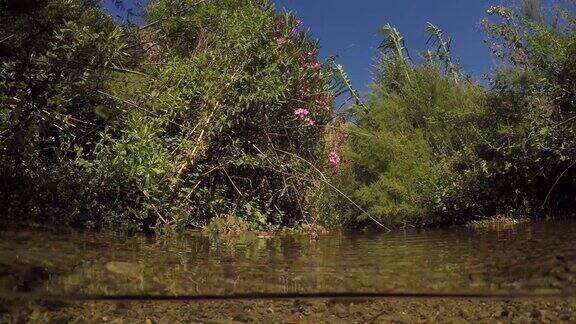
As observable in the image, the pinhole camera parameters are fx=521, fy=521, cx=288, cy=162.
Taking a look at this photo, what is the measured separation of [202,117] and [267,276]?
331 centimetres

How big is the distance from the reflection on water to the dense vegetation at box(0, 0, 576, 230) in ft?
3.13

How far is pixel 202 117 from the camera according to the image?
5.92 m

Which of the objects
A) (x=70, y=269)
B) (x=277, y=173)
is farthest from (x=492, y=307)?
(x=277, y=173)

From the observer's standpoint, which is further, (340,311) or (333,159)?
(333,159)

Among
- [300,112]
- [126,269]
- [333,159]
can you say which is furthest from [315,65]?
[126,269]

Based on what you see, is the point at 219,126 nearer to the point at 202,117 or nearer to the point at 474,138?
the point at 202,117

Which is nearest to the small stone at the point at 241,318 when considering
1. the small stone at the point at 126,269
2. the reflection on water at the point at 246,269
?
the reflection on water at the point at 246,269

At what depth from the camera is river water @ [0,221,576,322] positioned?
215 centimetres

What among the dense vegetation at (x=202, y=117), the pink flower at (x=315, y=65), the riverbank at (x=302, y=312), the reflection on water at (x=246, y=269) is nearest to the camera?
the riverbank at (x=302, y=312)

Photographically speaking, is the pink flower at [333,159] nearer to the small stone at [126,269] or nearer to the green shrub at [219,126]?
the green shrub at [219,126]

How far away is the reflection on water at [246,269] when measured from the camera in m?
2.53

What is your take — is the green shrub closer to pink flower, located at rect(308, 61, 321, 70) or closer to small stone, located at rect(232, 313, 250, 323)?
pink flower, located at rect(308, 61, 321, 70)

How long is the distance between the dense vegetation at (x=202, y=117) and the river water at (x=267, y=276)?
0.93m

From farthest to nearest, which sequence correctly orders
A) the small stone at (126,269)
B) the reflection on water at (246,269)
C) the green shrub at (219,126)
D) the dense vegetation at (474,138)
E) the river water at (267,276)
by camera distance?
the dense vegetation at (474,138) → the green shrub at (219,126) → the small stone at (126,269) → the reflection on water at (246,269) → the river water at (267,276)
